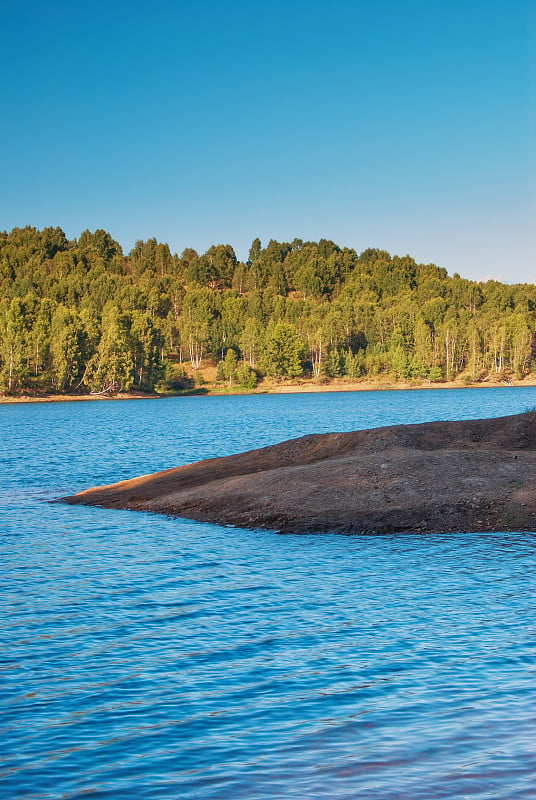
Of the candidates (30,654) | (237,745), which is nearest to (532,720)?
(237,745)

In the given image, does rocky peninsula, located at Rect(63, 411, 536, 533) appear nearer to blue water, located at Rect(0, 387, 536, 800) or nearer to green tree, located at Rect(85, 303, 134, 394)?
blue water, located at Rect(0, 387, 536, 800)

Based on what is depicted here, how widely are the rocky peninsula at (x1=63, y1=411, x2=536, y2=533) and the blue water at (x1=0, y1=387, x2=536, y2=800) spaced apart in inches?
58.4

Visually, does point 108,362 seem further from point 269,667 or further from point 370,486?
point 269,667

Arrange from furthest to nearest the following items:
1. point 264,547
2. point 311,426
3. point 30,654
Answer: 1. point 311,426
2. point 264,547
3. point 30,654

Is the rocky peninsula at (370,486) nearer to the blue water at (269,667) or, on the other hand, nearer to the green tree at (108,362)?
the blue water at (269,667)

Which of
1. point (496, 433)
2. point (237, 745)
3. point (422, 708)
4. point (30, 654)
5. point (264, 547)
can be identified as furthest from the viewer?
point (496, 433)

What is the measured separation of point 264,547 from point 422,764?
1415 centimetres

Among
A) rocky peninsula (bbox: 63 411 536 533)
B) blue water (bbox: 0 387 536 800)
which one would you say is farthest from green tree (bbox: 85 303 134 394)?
blue water (bbox: 0 387 536 800)

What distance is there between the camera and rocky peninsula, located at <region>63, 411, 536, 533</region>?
1014 inches

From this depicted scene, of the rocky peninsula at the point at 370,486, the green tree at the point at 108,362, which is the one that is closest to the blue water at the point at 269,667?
the rocky peninsula at the point at 370,486

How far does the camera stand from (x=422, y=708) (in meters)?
11.3

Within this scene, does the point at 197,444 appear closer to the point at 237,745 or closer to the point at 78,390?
the point at 237,745

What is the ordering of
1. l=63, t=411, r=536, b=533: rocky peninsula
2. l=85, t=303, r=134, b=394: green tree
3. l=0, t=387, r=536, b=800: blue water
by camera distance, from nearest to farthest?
l=0, t=387, r=536, b=800: blue water
l=63, t=411, r=536, b=533: rocky peninsula
l=85, t=303, r=134, b=394: green tree

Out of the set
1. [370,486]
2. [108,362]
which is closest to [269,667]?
[370,486]
